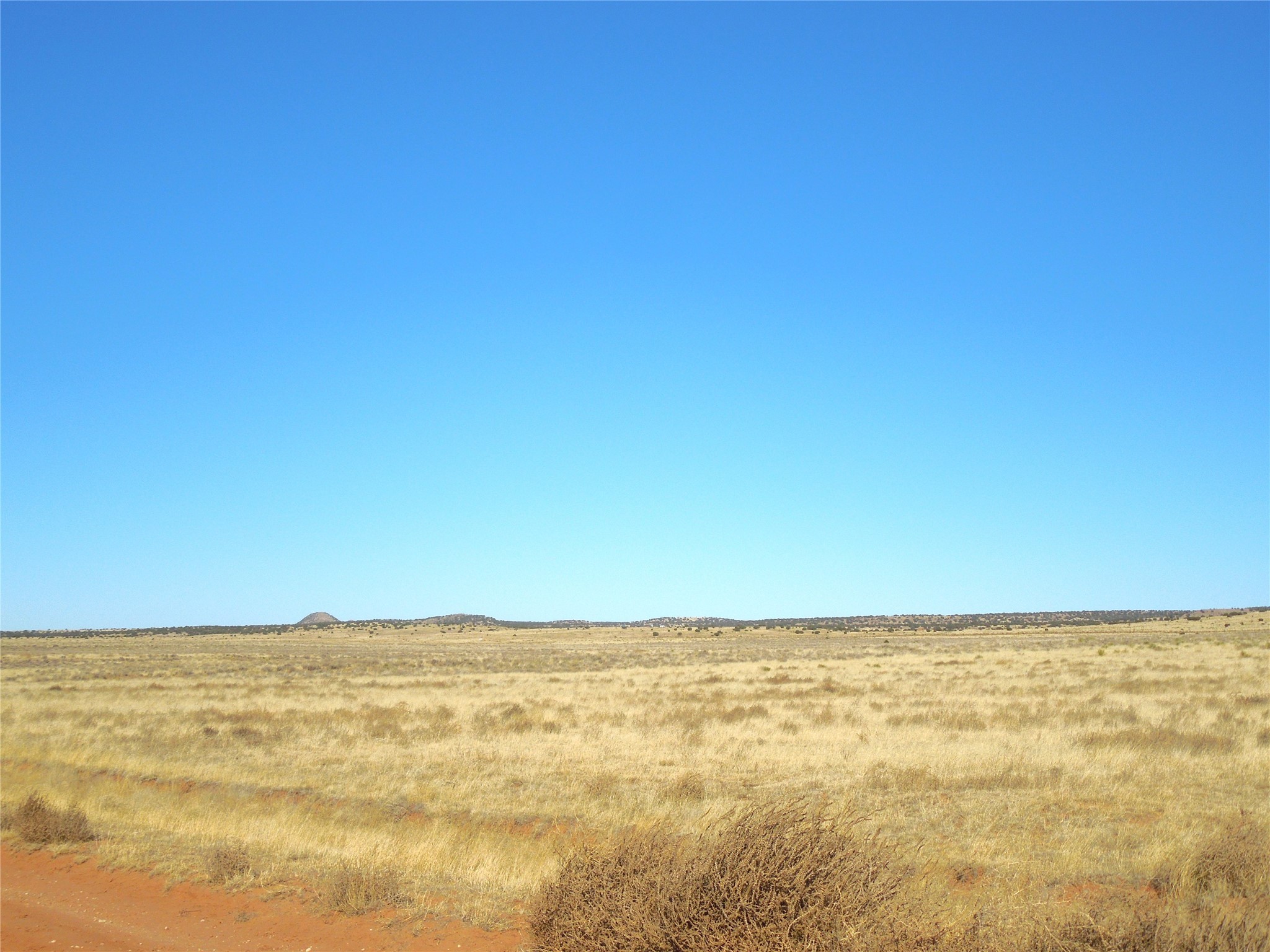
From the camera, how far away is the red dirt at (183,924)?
8.70 meters

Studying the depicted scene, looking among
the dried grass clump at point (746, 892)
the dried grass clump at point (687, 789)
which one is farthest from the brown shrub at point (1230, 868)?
the dried grass clump at point (687, 789)

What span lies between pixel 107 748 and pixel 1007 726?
22.1 metres

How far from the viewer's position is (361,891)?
9.55 meters

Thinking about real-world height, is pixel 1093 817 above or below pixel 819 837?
below

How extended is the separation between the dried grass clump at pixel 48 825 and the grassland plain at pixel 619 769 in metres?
0.24

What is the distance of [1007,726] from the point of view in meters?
21.7

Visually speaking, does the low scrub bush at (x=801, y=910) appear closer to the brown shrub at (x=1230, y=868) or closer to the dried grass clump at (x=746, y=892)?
the dried grass clump at (x=746, y=892)

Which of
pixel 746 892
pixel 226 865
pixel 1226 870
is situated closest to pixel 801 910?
pixel 746 892

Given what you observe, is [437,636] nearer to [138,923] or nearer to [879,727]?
[879,727]

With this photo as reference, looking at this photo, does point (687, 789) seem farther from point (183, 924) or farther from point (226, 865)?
point (183, 924)

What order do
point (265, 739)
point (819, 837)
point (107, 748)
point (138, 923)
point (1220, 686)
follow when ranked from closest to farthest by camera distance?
point (819, 837) < point (138, 923) < point (107, 748) < point (265, 739) < point (1220, 686)

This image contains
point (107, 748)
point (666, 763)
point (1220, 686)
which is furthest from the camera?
point (1220, 686)

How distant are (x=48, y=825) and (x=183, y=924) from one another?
189 inches

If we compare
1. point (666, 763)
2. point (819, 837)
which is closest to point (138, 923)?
point (819, 837)
